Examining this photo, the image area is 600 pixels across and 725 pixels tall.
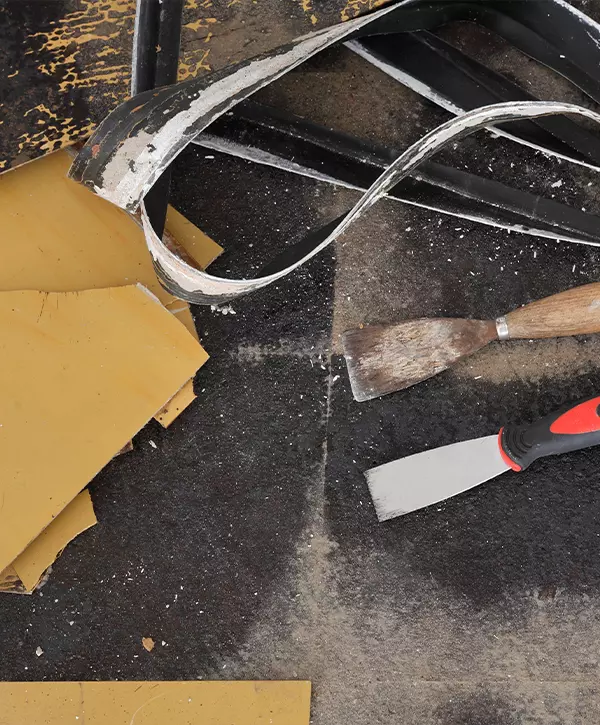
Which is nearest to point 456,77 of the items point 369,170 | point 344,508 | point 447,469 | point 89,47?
point 369,170

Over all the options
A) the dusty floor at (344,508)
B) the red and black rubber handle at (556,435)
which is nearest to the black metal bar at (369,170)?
the dusty floor at (344,508)

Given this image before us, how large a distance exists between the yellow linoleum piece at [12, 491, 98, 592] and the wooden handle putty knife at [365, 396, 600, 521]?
839 millimetres

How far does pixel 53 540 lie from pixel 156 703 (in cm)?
57

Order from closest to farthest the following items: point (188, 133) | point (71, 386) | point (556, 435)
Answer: point (188, 133) → point (556, 435) → point (71, 386)

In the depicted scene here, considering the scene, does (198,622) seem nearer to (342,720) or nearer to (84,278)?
(342,720)

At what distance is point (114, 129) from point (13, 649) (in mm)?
1527

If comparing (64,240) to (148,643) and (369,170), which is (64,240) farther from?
(148,643)

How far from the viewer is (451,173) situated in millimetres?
1848

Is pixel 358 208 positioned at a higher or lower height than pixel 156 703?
higher

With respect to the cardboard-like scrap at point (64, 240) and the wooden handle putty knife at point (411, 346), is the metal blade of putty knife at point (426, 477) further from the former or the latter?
the cardboard-like scrap at point (64, 240)

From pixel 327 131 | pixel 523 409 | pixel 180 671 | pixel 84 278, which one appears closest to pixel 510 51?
pixel 327 131

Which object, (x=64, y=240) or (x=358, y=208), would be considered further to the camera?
(x=64, y=240)

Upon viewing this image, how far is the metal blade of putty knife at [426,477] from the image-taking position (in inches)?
71.1

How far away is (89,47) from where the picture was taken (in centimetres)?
169
